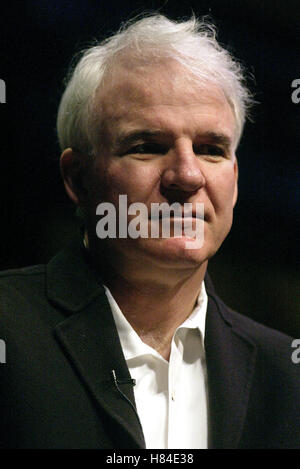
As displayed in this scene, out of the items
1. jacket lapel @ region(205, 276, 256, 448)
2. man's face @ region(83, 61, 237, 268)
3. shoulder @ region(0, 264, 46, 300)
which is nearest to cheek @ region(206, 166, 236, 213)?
man's face @ region(83, 61, 237, 268)

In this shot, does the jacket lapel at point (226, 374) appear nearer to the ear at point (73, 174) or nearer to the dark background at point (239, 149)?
the dark background at point (239, 149)

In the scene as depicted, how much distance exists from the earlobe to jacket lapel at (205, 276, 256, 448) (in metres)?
0.34

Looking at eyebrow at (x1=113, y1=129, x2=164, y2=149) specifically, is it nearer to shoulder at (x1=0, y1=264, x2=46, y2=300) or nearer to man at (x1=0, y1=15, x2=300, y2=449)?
man at (x1=0, y1=15, x2=300, y2=449)

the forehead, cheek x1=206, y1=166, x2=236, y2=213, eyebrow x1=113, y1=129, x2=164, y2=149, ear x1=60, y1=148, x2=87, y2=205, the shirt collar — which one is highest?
the forehead

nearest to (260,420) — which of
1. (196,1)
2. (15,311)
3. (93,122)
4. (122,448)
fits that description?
(122,448)

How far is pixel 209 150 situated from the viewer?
1.07 metres

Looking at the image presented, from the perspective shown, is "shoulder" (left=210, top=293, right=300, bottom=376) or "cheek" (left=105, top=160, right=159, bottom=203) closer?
"cheek" (left=105, top=160, right=159, bottom=203)

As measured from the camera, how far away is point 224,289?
51.6 inches

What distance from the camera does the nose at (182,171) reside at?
0.99 meters

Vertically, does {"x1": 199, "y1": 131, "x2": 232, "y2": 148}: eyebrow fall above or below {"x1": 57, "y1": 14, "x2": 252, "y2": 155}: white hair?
below

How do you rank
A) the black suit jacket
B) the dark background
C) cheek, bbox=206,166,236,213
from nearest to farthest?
the black suit jacket → cheek, bbox=206,166,236,213 → the dark background

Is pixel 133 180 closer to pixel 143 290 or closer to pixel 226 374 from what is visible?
pixel 143 290

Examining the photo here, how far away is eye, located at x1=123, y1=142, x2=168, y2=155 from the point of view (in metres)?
1.02

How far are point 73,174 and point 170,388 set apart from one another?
1.47 feet
